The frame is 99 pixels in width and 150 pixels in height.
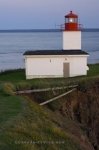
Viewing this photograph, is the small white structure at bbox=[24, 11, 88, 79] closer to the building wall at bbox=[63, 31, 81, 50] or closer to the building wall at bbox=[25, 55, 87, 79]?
the building wall at bbox=[25, 55, 87, 79]

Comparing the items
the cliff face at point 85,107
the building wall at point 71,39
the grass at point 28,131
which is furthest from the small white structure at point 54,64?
the grass at point 28,131

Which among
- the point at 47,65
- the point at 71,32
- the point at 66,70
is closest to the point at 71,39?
the point at 71,32

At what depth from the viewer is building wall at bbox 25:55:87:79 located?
27.2 meters

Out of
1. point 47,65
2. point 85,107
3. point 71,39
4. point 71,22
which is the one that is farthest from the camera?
point 71,39

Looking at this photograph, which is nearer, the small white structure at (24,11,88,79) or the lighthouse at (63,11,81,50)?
the small white structure at (24,11,88,79)

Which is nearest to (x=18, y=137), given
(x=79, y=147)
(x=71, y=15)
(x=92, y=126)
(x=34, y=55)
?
(x=79, y=147)

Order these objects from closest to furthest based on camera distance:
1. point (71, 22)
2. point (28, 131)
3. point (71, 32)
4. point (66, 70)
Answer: point (28, 131) → point (66, 70) → point (71, 22) → point (71, 32)

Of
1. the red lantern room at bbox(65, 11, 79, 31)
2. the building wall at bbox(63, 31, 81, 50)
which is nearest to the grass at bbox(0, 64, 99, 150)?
the red lantern room at bbox(65, 11, 79, 31)

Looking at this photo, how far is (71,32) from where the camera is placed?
1206 inches

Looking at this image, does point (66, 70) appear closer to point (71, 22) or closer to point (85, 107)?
point (71, 22)

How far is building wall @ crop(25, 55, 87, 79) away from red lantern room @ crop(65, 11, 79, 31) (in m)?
3.58

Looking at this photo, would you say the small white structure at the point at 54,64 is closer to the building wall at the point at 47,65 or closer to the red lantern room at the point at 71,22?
the building wall at the point at 47,65

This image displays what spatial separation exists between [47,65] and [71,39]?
4252mm

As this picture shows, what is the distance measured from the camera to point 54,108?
20000mm
